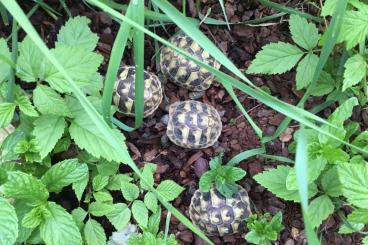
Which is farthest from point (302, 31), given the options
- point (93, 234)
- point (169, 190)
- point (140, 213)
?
point (93, 234)

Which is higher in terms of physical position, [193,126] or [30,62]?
[30,62]

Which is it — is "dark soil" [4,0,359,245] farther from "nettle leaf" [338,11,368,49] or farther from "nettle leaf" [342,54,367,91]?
"nettle leaf" [338,11,368,49]

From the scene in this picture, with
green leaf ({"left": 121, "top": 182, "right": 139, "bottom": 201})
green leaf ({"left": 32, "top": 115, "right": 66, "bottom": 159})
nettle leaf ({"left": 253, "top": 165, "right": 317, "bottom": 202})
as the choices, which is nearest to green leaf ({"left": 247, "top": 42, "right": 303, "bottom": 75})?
nettle leaf ({"left": 253, "top": 165, "right": 317, "bottom": 202})

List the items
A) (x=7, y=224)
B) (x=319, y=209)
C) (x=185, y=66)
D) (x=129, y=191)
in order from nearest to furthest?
(x=7, y=224) < (x=319, y=209) < (x=129, y=191) < (x=185, y=66)

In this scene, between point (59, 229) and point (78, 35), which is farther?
point (78, 35)

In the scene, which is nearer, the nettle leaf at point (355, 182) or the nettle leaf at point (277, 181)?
the nettle leaf at point (355, 182)

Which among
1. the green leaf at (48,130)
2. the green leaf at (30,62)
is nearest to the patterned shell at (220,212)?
the green leaf at (48,130)

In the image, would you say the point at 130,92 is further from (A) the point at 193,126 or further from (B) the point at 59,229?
(B) the point at 59,229

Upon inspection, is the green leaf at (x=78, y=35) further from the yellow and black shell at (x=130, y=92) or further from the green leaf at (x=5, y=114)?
the green leaf at (x=5, y=114)
